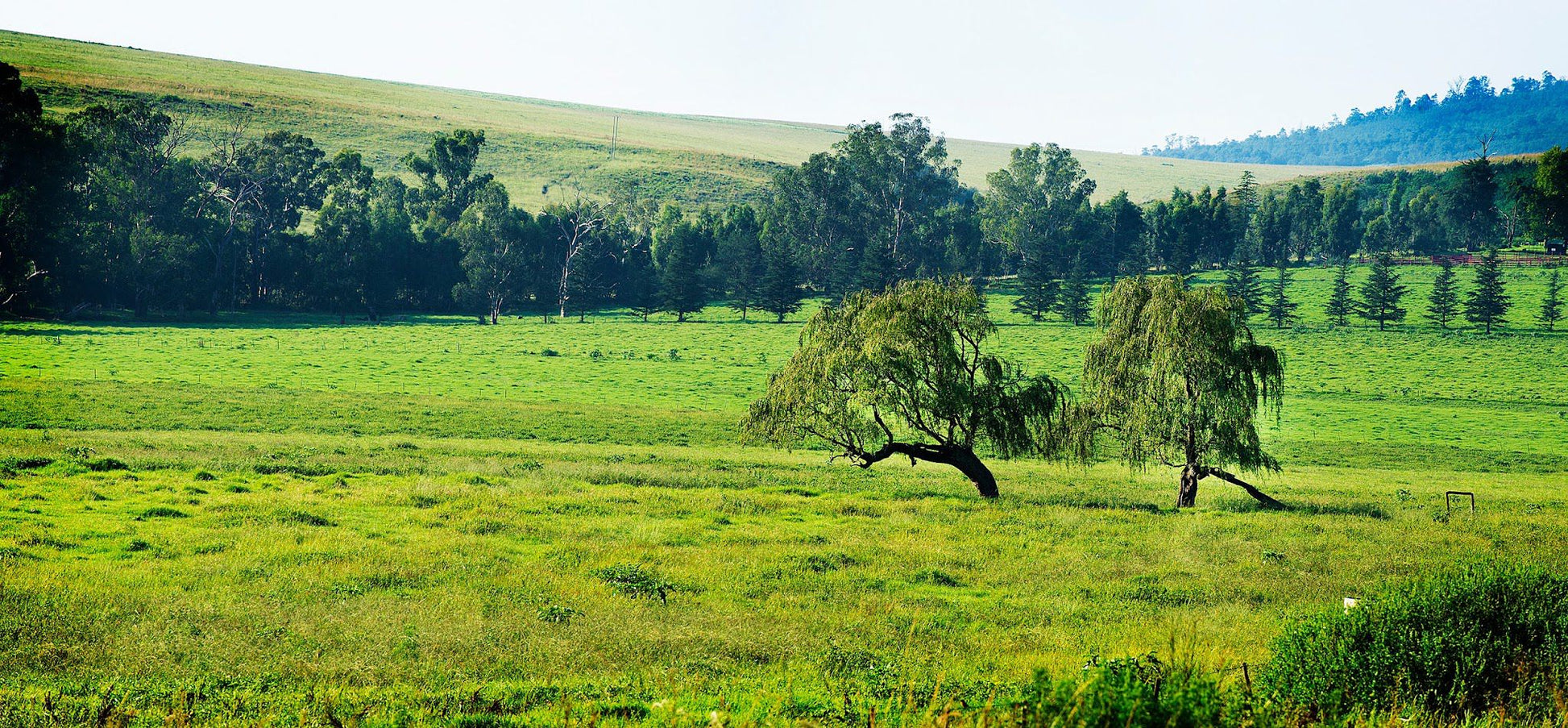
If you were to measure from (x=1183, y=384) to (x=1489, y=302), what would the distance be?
86.6 metres

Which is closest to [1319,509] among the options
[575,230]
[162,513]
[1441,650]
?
[1441,650]

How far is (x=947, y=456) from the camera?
31.3m

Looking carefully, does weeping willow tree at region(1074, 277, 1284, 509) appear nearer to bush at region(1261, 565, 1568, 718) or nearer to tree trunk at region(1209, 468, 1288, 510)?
tree trunk at region(1209, 468, 1288, 510)

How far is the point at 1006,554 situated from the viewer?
21734mm

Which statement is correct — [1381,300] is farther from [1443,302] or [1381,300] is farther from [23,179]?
[23,179]

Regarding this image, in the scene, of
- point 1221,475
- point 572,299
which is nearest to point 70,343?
point 572,299

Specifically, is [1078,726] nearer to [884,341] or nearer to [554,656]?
[554,656]

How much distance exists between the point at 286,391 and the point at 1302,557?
51304 millimetres

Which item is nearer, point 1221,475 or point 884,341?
point 884,341

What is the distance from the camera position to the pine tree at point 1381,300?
3900 inches

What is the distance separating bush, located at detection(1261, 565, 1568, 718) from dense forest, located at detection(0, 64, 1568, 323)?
71070mm

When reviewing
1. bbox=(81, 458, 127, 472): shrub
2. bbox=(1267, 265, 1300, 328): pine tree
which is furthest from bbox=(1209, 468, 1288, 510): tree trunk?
bbox=(1267, 265, 1300, 328): pine tree

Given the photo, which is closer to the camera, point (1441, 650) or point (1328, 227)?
point (1441, 650)

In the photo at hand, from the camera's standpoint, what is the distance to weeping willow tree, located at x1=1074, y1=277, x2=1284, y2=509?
100 feet
